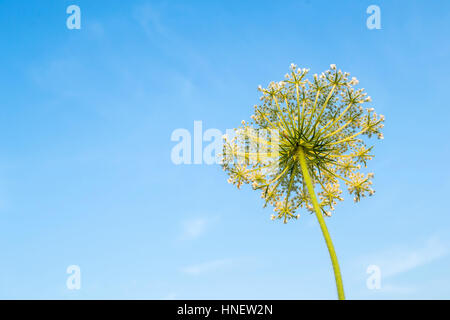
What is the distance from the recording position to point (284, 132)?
11977mm

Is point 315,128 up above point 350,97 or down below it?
below
